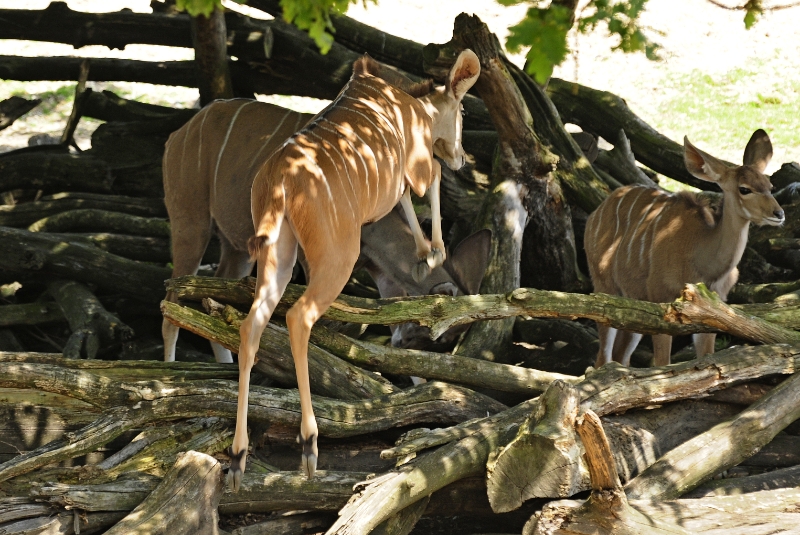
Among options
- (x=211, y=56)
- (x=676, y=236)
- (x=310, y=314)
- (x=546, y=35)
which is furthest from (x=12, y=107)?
(x=546, y=35)

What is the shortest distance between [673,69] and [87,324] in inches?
312

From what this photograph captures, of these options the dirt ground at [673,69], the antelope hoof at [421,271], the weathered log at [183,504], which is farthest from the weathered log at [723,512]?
the dirt ground at [673,69]

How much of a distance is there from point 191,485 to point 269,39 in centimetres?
434

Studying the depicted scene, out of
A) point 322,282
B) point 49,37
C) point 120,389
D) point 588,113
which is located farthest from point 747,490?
point 49,37

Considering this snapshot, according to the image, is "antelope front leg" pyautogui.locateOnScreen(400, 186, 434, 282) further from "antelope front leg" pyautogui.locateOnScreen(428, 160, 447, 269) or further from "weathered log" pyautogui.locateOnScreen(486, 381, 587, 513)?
"weathered log" pyautogui.locateOnScreen(486, 381, 587, 513)

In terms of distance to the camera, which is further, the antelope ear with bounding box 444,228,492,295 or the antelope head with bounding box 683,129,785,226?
the antelope ear with bounding box 444,228,492,295

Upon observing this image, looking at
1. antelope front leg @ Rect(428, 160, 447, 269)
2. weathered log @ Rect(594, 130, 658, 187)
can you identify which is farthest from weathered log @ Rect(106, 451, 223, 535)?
weathered log @ Rect(594, 130, 658, 187)

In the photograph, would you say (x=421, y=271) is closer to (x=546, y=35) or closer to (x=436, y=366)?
(x=436, y=366)

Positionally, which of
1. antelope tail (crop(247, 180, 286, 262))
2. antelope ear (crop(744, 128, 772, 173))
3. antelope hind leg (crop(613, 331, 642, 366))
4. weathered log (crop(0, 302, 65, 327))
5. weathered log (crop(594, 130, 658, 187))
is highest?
antelope ear (crop(744, 128, 772, 173))

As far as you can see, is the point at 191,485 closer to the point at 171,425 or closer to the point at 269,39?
the point at 171,425

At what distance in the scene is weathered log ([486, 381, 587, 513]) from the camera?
2.95 m

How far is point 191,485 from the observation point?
3113 millimetres

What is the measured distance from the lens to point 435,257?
4316 millimetres

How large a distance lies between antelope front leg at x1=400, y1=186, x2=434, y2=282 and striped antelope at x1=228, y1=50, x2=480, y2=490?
10.6 inches
